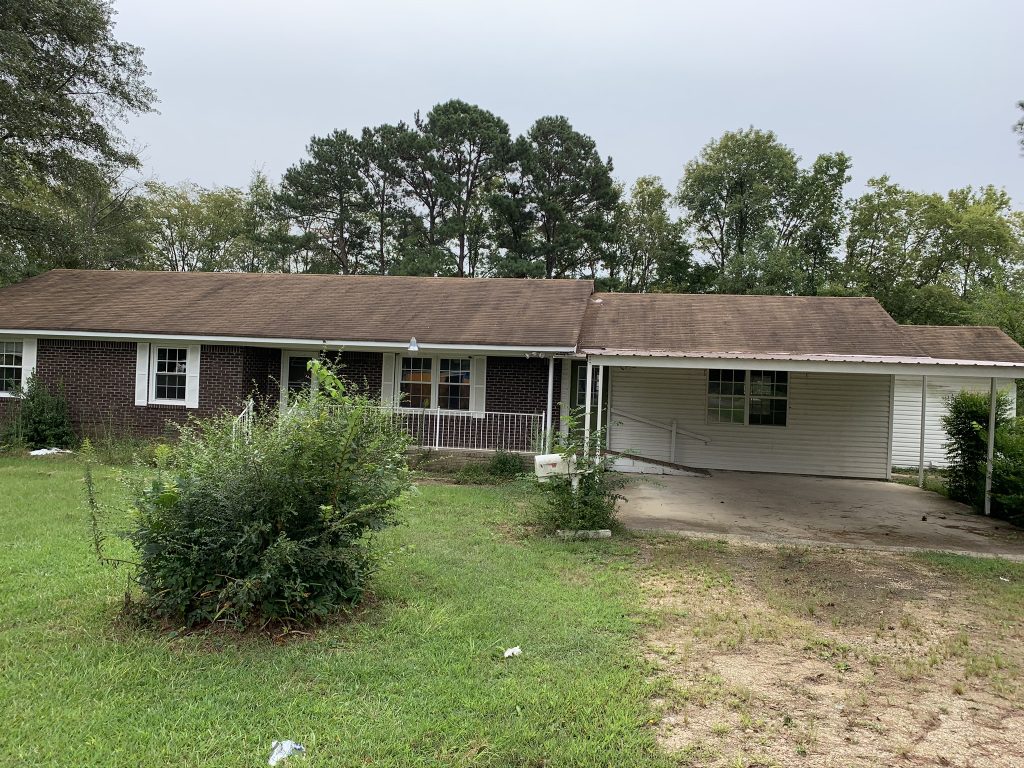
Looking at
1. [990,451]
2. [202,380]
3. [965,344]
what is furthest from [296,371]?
[965,344]

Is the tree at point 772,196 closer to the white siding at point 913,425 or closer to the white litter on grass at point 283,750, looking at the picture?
the white siding at point 913,425

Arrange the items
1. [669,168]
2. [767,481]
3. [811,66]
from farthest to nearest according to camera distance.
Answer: [669,168] → [811,66] → [767,481]

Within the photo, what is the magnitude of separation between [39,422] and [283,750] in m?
13.7

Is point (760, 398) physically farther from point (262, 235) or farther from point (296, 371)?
point (262, 235)

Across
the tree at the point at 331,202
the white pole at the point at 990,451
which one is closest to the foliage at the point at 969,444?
the white pole at the point at 990,451

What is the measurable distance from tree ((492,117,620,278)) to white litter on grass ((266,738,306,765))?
27.5 m

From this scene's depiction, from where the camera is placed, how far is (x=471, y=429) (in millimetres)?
13633

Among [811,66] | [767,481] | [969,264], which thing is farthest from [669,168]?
[767,481]

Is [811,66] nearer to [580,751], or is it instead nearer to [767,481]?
[767,481]

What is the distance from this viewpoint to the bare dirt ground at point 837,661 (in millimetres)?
3393

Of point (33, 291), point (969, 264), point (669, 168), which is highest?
point (669, 168)

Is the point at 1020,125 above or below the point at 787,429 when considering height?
above

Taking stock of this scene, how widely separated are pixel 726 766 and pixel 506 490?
8102mm

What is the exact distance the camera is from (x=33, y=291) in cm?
1619
